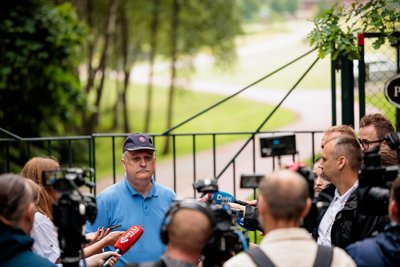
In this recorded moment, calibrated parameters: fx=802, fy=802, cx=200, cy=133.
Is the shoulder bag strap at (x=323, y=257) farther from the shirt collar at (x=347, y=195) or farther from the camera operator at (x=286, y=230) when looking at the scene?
the shirt collar at (x=347, y=195)

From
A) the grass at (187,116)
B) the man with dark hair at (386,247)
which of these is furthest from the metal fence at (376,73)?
the grass at (187,116)

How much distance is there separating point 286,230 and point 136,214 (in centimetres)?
218

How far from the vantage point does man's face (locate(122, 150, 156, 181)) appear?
6.26 meters

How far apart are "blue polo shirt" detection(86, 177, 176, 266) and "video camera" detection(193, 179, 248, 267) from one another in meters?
1.45

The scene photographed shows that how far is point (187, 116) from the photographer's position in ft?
147

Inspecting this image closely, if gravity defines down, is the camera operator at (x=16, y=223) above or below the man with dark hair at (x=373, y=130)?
below

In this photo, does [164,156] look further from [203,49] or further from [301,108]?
[301,108]

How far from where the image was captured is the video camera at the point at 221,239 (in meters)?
4.40

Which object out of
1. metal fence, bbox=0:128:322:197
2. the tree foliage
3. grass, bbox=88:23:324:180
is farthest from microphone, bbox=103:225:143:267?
grass, bbox=88:23:324:180

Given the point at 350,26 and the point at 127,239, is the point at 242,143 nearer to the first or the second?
the point at 350,26

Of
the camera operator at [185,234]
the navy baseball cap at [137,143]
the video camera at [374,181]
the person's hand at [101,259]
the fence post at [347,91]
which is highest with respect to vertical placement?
the fence post at [347,91]

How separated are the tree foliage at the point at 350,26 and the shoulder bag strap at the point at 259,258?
3.75 meters

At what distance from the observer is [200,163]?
82.8ft

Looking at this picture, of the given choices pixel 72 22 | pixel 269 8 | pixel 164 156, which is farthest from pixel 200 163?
pixel 269 8
